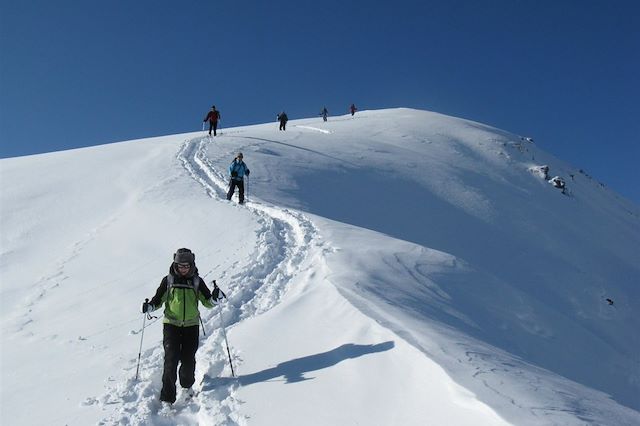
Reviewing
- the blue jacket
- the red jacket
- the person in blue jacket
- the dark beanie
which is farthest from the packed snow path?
the red jacket

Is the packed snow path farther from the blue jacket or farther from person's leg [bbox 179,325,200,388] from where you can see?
the blue jacket

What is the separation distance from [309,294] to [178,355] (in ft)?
9.45

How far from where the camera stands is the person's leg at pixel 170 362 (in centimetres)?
594

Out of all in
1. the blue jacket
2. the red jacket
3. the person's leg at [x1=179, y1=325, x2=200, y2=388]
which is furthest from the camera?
the red jacket

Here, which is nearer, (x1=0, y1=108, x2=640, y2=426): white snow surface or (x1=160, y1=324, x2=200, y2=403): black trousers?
(x1=0, y1=108, x2=640, y2=426): white snow surface

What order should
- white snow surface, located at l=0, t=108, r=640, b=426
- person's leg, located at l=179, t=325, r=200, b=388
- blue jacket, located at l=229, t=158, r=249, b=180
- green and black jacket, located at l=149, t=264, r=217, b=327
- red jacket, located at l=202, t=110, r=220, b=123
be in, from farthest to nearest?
red jacket, located at l=202, t=110, r=220, b=123 < blue jacket, located at l=229, t=158, r=249, b=180 < green and black jacket, located at l=149, t=264, r=217, b=327 < person's leg, located at l=179, t=325, r=200, b=388 < white snow surface, located at l=0, t=108, r=640, b=426

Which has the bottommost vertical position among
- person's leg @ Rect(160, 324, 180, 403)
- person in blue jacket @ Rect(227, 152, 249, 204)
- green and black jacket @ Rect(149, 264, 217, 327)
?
person's leg @ Rect(160, 324, 180, 403)

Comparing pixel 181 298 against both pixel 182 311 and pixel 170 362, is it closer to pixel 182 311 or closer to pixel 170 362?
pixel 182 311

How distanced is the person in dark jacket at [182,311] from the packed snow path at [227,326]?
0.31 metres

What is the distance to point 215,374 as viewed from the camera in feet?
21.7

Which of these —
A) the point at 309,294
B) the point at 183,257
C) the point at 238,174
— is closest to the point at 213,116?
the point at 238,174

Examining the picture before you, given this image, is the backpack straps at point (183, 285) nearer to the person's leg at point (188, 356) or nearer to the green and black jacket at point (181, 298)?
the green and black jacket at point (181, 298)

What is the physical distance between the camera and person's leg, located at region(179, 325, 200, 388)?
20.4 ft

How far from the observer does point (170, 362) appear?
6.10 meters
